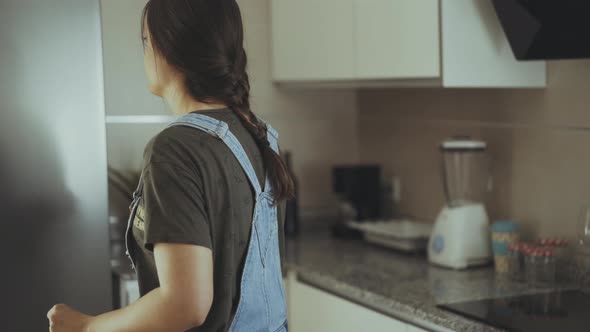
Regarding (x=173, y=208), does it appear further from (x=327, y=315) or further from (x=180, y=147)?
(x=327, y=315)

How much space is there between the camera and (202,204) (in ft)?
4.24

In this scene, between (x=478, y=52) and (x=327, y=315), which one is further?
(x=327, y=315)

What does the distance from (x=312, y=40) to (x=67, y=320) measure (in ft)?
4.83

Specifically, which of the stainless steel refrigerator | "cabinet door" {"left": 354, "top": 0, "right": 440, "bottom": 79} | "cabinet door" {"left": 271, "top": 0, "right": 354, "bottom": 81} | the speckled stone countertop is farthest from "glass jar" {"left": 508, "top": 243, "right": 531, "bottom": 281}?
the stainless steel refrigerator

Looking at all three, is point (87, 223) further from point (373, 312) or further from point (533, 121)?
point (533, 121)

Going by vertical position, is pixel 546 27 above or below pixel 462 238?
above

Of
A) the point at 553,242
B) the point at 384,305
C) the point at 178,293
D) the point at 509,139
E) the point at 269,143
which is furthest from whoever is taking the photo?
the point at 509,139

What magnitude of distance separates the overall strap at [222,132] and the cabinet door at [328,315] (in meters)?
0.77

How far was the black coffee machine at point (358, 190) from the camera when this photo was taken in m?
2.96

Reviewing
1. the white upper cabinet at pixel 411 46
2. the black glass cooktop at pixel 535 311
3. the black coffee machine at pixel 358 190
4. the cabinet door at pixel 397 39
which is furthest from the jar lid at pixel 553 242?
the black coffee machine at pixel 358 190

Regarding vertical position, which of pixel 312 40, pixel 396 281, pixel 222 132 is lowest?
pixel 396 281

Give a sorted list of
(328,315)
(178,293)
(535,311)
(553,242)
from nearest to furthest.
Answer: (178,293) → (535,311) → (553,242) → (328,315)

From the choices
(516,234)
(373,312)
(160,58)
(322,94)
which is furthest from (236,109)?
(322,94)

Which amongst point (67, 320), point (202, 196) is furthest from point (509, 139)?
point (67, 320)
